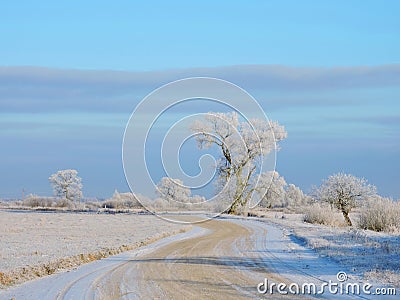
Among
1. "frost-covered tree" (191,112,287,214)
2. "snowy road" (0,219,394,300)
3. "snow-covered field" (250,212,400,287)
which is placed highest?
"frost-covered tree" (191,112,287,214)

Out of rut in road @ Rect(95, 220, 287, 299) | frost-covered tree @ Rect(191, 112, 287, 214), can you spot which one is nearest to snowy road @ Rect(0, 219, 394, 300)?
rut in road @ Rect(95, 220, 287, 299)

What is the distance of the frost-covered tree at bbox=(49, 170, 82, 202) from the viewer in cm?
13112

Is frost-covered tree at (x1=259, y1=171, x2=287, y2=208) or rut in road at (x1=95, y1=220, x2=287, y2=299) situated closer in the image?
rut in road at (x1=95, y1=220, x2=287, y2=299)

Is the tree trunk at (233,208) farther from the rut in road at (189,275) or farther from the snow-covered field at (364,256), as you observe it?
the rut in road at (189,275)

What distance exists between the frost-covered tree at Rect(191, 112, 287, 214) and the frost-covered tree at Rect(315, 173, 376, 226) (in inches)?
384

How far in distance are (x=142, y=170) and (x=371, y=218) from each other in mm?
15458

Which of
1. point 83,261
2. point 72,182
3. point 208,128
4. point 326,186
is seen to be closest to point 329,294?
point 83,261

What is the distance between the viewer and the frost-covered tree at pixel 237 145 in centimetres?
6053

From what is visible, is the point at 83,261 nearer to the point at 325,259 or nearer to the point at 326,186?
the point at 325,259

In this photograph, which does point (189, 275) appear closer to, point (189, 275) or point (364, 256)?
point (189, 275)

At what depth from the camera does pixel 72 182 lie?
5217 inches

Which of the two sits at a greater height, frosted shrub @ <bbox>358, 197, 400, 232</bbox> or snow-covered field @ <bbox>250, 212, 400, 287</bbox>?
frosted shrub @ <bbox>358, 197, 400, 232</bbox>

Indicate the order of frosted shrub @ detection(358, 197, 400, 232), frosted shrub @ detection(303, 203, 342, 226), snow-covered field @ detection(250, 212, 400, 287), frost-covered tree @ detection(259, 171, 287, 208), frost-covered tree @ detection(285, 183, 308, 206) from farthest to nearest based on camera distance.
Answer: frost-covered tree @ detection(285, 183, 308, 206)
frost-covered tree @ detection(259, 171, 287, 208)
frosted shrub @ detection(303, 203, 342, 226)
frosted shrub @ detection(358, 197, 400, 232)
snow-covered field @ detection(250, 212, 400, 287)

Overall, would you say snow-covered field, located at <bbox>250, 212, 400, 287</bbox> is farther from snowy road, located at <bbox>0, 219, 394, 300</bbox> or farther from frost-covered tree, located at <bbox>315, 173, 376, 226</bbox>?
frost-covered tree, located at <bbox>315, 173, 376, 226</bbox>
